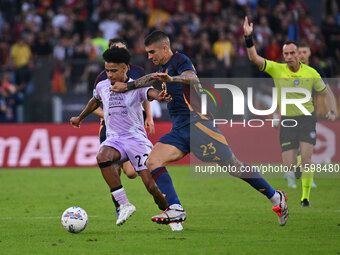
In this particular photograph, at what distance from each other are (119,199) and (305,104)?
4.30 meters

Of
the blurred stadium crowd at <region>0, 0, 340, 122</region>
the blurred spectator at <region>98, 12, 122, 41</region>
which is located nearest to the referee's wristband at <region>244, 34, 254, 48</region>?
the blurred stadium crowd at <region>0, 0, 340, 122</region>

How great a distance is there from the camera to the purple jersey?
9086 mm

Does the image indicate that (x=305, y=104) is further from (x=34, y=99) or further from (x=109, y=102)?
(x=34, y=99)

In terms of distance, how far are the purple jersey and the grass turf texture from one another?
1220 mm

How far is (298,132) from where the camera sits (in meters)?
11.7

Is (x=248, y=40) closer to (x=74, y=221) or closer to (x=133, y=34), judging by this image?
(x=74, y=221)

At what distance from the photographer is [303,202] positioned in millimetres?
11586

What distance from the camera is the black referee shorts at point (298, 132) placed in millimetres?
11695

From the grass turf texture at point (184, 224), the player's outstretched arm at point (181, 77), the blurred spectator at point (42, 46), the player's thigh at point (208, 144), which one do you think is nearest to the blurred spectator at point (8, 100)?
the blurred spectator at point (42, 46)

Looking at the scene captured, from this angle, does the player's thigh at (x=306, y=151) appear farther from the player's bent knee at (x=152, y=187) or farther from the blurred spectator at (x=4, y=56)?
the blurred spectator at (x=4, y=56)

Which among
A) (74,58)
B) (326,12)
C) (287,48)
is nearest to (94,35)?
(74,58)

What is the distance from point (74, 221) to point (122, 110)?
1.48m

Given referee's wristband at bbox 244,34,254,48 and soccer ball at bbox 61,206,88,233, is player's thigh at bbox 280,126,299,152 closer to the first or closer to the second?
referee's wristband at bbox 244,34,254,48

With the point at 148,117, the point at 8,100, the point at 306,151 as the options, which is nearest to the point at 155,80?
the point at 148,117
